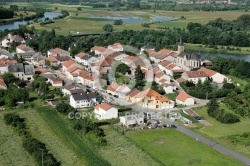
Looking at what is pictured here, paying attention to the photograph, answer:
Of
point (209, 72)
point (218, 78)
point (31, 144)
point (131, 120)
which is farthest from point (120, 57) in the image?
point (31, 144)

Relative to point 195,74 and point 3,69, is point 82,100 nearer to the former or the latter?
point 3,69

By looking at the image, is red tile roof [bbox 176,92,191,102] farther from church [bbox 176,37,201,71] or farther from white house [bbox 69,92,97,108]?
church [bbox 176,37,201,71]

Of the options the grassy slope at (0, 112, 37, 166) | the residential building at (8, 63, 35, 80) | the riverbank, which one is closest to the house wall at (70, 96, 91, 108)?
the grassy slope at (0, 112, 37, 166)

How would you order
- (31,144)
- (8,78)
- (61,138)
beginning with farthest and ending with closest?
(8,78), (61,138), (31,144)

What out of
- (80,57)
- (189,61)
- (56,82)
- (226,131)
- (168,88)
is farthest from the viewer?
(80,57)

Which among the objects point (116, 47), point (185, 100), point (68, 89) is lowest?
point (185, 100)
